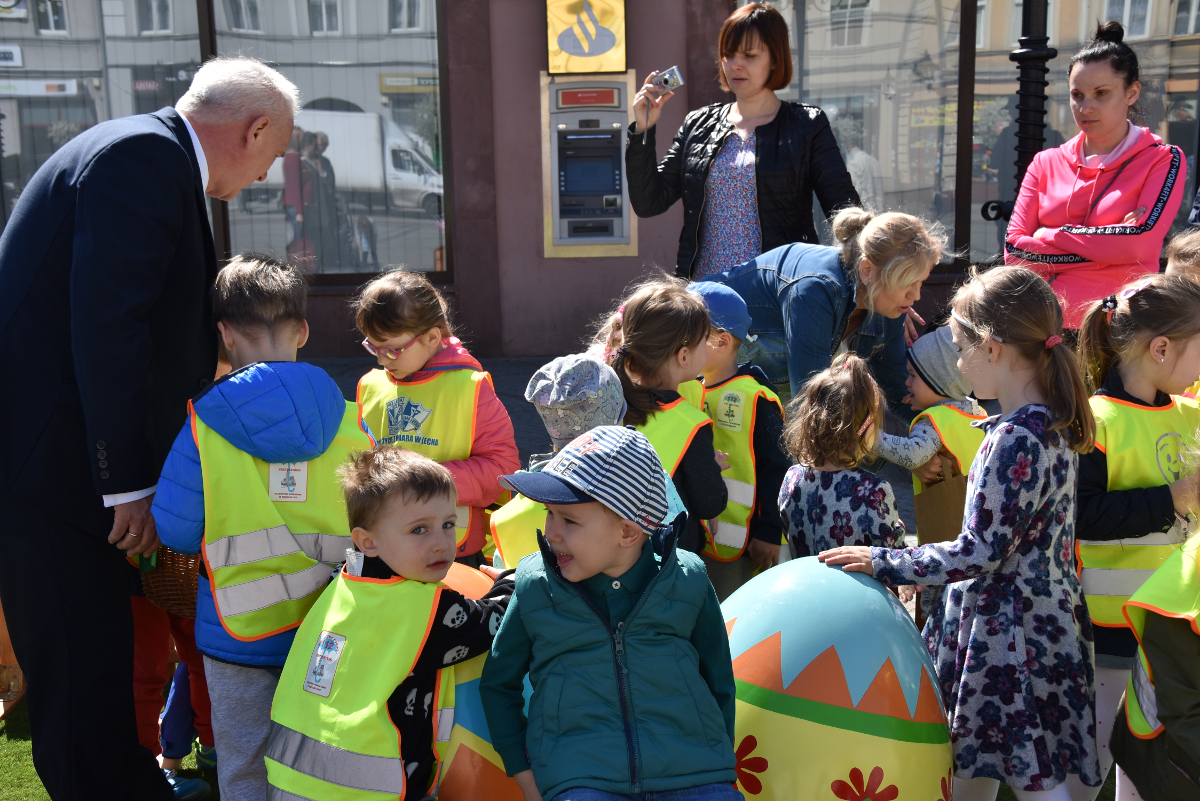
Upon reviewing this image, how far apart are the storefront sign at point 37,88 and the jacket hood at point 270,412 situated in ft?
26.3

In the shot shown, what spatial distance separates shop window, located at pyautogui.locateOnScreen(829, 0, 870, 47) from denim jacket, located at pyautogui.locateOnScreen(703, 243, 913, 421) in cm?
580

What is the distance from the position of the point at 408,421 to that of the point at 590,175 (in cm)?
599

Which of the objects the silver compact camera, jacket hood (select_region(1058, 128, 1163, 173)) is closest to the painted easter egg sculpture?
the silver compact camera

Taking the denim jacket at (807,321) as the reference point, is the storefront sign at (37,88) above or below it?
above

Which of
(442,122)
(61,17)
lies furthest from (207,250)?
(61,17)

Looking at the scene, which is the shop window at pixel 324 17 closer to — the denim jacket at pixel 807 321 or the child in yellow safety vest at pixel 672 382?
the denim jacket at pixel 807 321

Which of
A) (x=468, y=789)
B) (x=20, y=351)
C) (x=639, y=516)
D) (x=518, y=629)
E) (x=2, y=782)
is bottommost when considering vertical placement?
(x=2, y=782)

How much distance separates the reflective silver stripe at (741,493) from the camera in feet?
11.4

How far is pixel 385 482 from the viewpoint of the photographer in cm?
239

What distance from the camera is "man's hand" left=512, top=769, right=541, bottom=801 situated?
7.30 feet

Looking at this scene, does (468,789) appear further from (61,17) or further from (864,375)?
(61,17)

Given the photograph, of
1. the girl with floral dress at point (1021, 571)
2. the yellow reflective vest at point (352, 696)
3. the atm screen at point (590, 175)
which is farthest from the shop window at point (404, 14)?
the yellow reflective vest at point (352, 696)

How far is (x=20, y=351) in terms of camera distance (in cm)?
269

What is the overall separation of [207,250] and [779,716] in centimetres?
203
